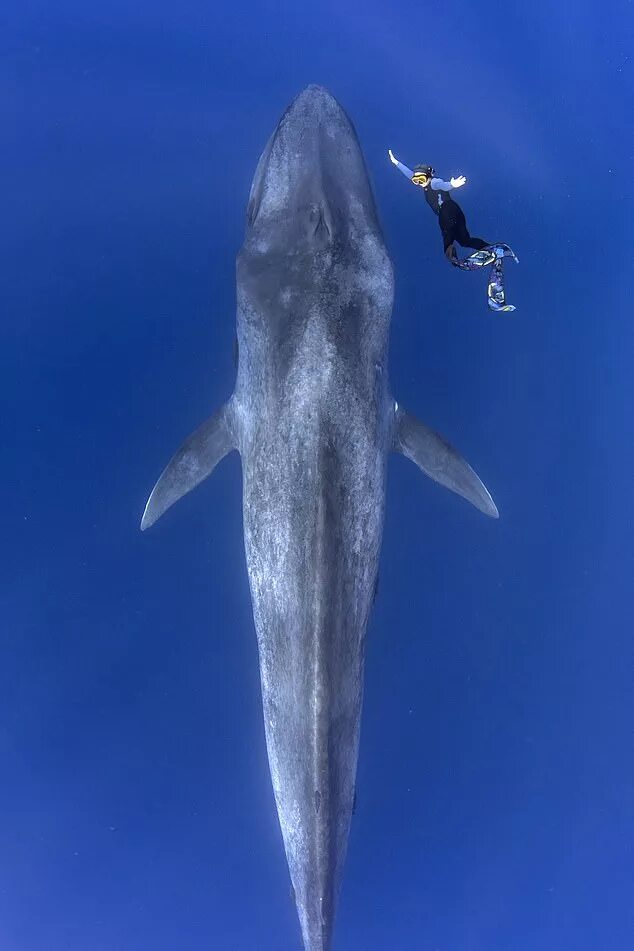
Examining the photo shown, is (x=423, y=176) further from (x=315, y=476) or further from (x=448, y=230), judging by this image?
(x=315, y=476)

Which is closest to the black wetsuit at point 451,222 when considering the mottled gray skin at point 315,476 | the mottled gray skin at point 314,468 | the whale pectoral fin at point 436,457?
the mottled gray skin at point 314,468

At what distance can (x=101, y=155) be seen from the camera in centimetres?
876

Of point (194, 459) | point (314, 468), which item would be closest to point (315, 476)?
point (314, 468)

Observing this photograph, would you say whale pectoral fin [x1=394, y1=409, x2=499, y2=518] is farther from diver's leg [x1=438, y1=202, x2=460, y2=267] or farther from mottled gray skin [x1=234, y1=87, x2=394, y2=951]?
diver's leg [x1=438, y1=202, x2=460, y2=267]

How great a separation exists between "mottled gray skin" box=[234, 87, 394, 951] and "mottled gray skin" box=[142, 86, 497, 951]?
0.04 ft

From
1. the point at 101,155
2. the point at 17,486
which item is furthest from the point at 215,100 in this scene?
the point at 17,486

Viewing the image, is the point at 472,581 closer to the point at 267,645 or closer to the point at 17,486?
the point at 267,645

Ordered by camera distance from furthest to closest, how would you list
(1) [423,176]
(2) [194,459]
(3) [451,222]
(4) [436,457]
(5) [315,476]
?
(3) [451,222]
(1) [423,176]
(4) [436,457]
(2) [194,459]
(5) [315,476]

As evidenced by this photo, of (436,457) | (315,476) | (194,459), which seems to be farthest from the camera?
(436,457)

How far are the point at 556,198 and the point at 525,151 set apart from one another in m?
0.74

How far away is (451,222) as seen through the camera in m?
7.90

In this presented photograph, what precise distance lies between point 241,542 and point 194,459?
1755mm

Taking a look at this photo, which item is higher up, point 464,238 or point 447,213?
point 447,213

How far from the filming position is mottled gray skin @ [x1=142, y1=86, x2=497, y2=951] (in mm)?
5754
